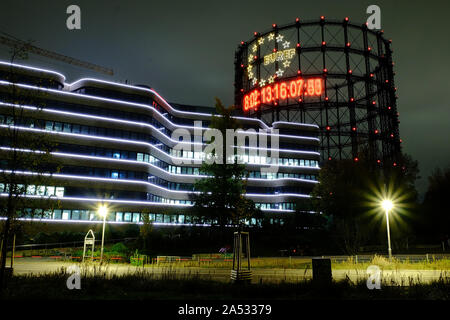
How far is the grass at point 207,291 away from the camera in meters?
11.9

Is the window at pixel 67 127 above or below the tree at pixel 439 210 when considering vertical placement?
above

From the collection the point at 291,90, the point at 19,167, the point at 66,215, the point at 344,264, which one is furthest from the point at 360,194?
the point at 19,167

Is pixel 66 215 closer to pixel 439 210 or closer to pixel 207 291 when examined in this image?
pixel 207 291

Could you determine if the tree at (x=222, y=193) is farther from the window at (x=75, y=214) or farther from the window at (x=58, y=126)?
the window at (x=58, y=126)

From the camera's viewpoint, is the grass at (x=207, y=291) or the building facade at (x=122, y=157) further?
the building facade at (x=122, y=157)

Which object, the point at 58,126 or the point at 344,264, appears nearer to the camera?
the point at 344,264

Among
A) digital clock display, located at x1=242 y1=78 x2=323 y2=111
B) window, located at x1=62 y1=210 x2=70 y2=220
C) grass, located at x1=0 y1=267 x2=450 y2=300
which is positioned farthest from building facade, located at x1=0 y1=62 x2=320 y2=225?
grass, located at x1=0 y1=267 x2=450 y2=300

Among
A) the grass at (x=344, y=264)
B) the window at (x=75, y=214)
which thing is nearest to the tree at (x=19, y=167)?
the grass at (x=344, y=264)

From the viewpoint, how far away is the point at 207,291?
44.0 feet

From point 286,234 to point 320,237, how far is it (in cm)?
540

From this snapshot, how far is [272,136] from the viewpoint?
276 ft

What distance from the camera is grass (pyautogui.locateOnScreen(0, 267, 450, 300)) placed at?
39.0ft
